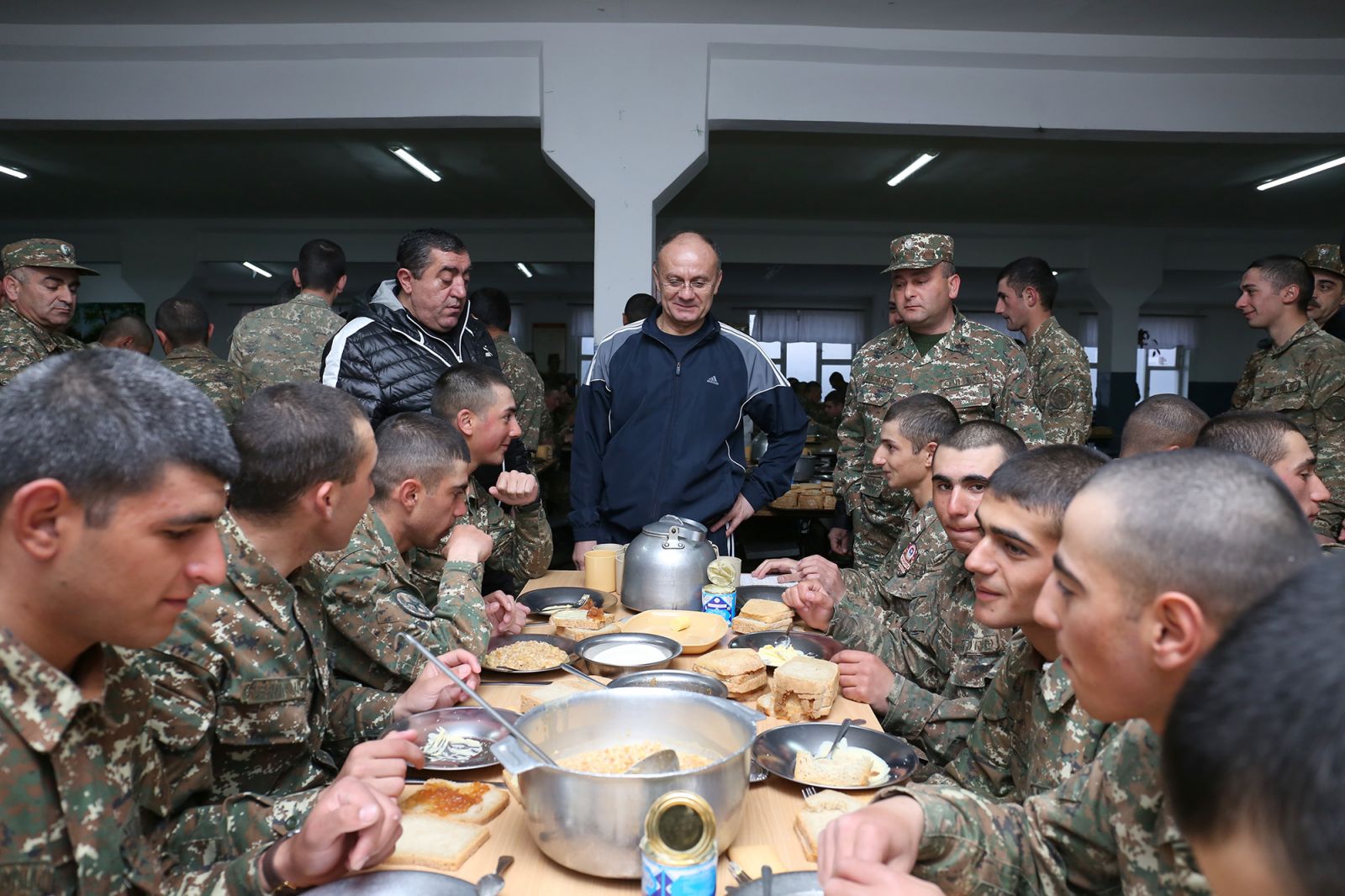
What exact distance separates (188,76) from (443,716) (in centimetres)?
623

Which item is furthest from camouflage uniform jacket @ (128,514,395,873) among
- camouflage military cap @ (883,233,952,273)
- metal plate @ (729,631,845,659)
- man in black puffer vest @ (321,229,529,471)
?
camouflage military cap @ (883,233,952,273)

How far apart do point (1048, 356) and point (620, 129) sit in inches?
122

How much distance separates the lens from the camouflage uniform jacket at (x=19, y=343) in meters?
4.60

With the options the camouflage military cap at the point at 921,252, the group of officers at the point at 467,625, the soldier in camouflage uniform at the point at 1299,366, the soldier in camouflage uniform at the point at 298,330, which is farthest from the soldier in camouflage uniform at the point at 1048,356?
the soldier in camouflage uniform at the point at 298,330

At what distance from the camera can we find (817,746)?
Answer: 1724 mm

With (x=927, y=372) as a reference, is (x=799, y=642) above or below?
below

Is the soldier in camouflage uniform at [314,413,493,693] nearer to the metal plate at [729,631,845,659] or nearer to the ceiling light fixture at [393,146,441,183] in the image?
the metal plate at [729,631,845,659]

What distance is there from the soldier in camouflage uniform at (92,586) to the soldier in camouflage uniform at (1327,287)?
21.2 ft

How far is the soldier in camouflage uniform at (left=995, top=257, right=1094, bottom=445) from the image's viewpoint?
17.4 feet

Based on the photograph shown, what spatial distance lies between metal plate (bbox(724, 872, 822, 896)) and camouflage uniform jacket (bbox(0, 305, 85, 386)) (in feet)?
15.5

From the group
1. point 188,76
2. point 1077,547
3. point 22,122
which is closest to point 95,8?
point 188,76

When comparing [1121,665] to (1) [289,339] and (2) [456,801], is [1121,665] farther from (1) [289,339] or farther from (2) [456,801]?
(1) [289,339]

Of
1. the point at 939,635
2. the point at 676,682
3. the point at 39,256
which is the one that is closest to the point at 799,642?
the point at 939,635

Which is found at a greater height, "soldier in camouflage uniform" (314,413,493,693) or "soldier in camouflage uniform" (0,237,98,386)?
"soldier in camouflage uniform" (0,237,98,386)
